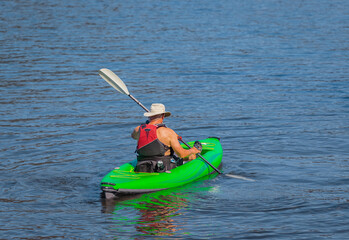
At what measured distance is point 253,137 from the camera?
14031 millimetres

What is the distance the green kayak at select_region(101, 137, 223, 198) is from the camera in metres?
9.74

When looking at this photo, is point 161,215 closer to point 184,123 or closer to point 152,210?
point 152,210

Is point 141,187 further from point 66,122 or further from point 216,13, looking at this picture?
point 216,13

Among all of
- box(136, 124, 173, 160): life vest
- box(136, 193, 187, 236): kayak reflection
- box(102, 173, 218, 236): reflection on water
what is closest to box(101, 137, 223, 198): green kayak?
box(102, 173, 218, 236): reflection on water

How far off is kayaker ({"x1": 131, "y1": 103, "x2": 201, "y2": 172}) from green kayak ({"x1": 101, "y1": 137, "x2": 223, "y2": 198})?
0.17 metres

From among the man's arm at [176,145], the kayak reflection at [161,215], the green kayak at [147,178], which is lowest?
the kayak reflection at [161,215]

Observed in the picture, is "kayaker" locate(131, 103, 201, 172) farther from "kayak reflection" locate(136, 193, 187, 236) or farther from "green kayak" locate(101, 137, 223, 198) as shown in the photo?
"kayak reflection" locate(136, 193, 187, 236)

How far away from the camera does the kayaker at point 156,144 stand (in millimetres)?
10086

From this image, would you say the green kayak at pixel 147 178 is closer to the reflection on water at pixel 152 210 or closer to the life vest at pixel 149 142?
the reflection on water at pixel 152 210

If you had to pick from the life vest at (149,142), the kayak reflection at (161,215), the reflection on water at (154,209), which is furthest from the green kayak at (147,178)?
the life vest at (149,142)

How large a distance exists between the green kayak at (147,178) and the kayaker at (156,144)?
0.55 feet

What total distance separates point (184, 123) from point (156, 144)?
5571 mm

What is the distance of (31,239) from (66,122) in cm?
770

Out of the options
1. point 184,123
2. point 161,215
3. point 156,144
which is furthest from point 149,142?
point 184,123
